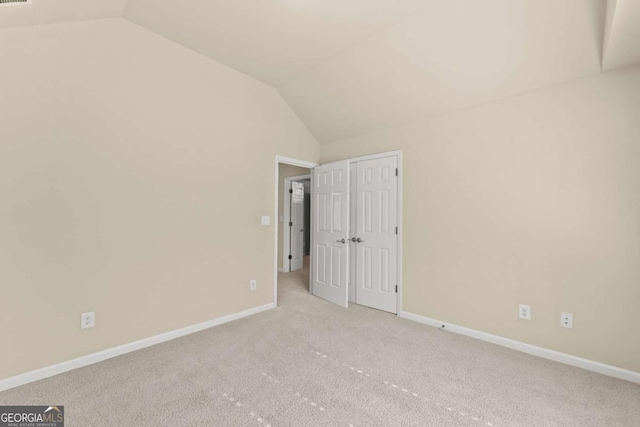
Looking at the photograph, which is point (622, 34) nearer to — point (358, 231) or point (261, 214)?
point (358, 231)

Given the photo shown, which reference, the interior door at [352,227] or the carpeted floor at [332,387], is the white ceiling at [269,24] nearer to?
the interior door at [352,227]

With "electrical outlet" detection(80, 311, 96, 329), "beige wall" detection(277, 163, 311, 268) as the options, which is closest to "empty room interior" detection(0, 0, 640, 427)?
"electrical outlet" detection(80, 311, 96, 329)

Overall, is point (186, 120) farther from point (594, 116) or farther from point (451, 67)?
point (594, 116)

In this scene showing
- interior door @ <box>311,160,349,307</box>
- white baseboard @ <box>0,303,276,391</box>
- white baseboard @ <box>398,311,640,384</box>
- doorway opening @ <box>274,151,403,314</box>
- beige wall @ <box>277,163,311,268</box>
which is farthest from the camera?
beige wall @ <box>277,163,311,268</box>

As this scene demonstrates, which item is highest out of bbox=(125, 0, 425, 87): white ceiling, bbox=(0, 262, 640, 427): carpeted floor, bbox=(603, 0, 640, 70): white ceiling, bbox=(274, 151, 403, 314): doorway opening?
bbox=(125, 0, 425, 87): white ceiling

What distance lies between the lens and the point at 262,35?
2670 millimetres

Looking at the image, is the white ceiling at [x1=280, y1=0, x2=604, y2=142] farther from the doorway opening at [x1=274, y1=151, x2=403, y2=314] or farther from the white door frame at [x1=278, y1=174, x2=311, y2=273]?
the white door frame at [x1=278, y1=174, x2=311, y2=273]

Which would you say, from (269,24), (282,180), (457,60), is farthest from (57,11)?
(282,180)

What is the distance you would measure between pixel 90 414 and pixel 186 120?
2.54m

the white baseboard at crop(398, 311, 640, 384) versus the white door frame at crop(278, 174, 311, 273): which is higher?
the white door frame at crop(278, 174, 311, 273)

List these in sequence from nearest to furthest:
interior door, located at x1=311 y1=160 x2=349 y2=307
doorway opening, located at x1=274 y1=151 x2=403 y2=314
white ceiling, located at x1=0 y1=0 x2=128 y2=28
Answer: white ceiling, located at x1=0 y1=0 x2=128 y2=28, doorway opening, located at x1=274 y1=151 x2=403 y2=314, interior door, located at x1=311 y1=160 x2=349 y2=307

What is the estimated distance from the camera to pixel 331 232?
4.02m

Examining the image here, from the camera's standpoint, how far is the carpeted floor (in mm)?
1683

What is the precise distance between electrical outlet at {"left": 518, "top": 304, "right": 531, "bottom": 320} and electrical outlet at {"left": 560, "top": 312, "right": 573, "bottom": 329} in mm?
229
